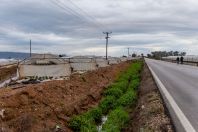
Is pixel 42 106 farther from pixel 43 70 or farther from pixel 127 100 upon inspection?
pixel 43 70

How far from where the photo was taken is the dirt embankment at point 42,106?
14.5 meters

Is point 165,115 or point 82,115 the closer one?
point 165,115

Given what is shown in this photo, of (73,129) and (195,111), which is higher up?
(195,111)

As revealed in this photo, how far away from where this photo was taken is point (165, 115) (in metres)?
14.7

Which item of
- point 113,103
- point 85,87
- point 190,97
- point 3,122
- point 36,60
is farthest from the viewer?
point 36,60

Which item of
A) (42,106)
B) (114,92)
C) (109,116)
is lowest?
(109,116)

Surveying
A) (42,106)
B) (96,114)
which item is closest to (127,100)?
(96,114)

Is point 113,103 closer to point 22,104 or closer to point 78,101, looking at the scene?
point 78,101

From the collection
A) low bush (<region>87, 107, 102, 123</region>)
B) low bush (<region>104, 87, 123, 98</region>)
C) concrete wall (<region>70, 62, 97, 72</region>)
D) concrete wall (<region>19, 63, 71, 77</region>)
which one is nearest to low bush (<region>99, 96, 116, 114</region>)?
low bush (<region>87, 107, 102, 123</region>)

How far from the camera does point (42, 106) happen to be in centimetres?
1805

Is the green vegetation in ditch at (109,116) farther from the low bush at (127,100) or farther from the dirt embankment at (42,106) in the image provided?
the dirt embankment at (42,106)

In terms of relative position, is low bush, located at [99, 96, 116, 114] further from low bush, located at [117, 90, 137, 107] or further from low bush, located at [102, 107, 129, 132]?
low bush, located at [102, 107, 129, 132]

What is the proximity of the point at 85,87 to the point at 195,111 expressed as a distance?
1438 centimetres

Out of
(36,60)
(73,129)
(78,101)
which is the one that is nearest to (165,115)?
(73,129)
